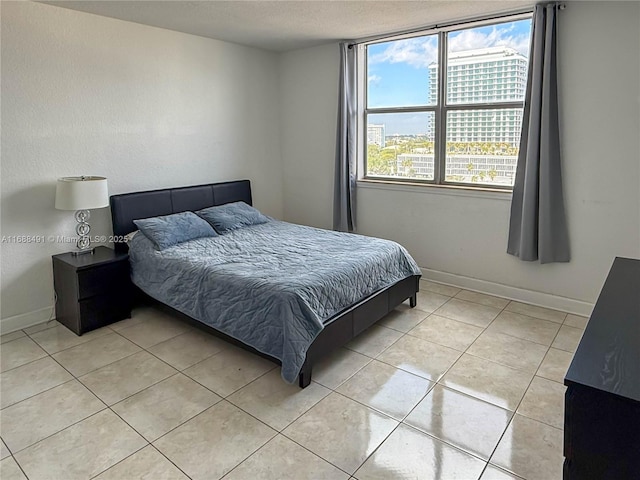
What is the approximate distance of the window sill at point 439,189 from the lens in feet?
13.0

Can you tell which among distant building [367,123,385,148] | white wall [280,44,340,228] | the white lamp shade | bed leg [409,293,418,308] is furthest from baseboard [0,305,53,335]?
distant building [367,123,385,148]

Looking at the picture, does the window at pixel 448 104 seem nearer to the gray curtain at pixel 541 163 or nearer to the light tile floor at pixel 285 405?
the gray curtain at pixel 541 163

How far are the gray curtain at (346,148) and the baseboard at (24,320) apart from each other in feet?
9.56

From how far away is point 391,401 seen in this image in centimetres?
253

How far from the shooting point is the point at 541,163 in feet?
11.7

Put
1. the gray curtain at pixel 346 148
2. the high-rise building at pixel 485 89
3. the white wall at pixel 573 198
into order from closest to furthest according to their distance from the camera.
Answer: the white wall at pixel 573 198
the high-rise building at pixel 485 89
the gray curtain at pixel 346 148

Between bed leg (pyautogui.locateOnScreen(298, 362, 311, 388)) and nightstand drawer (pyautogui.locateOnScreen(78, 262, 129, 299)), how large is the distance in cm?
181

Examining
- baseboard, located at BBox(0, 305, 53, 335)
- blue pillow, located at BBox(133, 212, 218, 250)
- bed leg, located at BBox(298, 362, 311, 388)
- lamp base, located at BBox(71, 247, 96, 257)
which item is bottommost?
bed leg, located at BBox(298, 362, 311, 388)

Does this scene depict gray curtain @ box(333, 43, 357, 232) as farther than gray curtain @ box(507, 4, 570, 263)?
Yes

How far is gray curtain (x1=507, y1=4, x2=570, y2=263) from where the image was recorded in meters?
3.45

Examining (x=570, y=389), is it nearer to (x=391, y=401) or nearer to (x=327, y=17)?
(x=391, y=401)

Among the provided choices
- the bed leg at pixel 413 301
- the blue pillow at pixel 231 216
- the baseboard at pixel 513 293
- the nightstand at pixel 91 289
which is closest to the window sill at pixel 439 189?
the baseboard at pixel 513 293

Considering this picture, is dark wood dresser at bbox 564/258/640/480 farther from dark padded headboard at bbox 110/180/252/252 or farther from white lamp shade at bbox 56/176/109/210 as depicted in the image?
dark padded headboard at bbox 110/180/252/252

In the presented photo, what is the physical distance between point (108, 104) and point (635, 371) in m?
4.08
